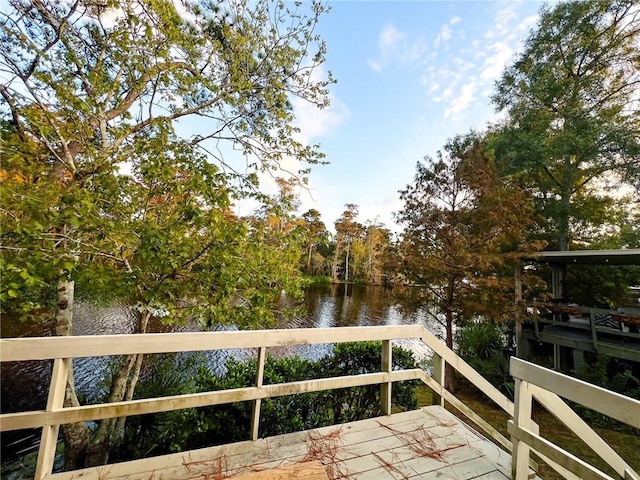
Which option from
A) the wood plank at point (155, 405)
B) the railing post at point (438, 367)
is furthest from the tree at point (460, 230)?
the wood plank at point (155, 405)

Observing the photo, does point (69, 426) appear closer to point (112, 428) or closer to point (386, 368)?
point (112, 428)

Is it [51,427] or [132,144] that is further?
[132,144]

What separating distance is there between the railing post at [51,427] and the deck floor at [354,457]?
0.09 metres

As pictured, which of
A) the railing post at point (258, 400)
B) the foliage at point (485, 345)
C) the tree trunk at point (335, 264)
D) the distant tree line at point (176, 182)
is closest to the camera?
the railing post at point (258, 400)

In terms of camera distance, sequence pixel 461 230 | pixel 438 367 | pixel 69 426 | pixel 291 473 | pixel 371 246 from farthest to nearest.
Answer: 1. pixel 371 246
2. pixel 461 230
3. pixel 69 426
4. pixel 438 367
5. pixel 291 473

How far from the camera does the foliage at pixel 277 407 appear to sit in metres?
2.67

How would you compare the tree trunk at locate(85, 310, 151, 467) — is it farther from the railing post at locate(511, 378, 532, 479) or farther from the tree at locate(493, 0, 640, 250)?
the tree at locate(493, 0, 640, 250)

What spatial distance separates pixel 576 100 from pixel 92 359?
16.3 m

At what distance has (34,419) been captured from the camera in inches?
54.0

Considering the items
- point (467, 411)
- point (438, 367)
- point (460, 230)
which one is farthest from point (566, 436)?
point (438, 367)

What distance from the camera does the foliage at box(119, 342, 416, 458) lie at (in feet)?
8.75

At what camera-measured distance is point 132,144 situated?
3.07 metres

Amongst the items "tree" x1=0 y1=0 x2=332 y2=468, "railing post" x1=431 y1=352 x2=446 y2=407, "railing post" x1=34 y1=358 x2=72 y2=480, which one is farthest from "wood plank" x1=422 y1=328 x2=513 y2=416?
"railing post" x1=34 y1=358 x2=72 y2=480

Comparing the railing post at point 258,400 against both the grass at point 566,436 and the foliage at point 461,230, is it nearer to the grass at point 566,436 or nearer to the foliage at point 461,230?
the grass at point 566,436
